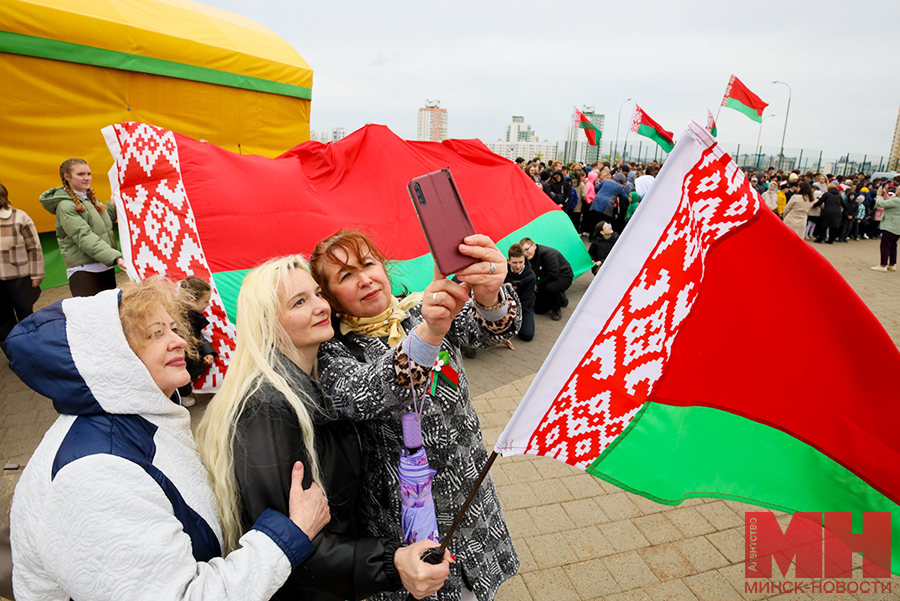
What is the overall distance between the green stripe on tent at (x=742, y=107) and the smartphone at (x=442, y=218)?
10.9m

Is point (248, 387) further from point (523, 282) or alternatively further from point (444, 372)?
point (523, 282)

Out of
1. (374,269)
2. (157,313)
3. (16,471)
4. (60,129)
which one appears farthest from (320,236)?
(60,129)

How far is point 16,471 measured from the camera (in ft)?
12.5

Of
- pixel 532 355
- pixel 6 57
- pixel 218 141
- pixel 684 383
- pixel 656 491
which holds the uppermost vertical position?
pixel 6 57

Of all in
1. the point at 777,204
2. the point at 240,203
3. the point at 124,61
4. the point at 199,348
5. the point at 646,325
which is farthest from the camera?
the point at 777,204

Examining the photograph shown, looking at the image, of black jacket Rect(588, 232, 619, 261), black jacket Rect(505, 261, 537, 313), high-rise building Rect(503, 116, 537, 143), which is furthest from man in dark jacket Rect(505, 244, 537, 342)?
high-rise building Rect(503, 116, 537, 143)

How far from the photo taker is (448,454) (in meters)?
1.76

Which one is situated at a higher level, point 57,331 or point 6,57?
point 6,57

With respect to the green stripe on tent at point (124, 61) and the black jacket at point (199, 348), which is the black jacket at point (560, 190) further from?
the black jacket at point (199, 348)

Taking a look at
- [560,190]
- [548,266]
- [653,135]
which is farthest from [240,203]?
[560,190]

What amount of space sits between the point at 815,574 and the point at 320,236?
4.81 meters

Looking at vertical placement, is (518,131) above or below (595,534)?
above

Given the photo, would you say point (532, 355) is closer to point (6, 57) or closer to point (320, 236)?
point (320, 236)

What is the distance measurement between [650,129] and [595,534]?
7.13m
